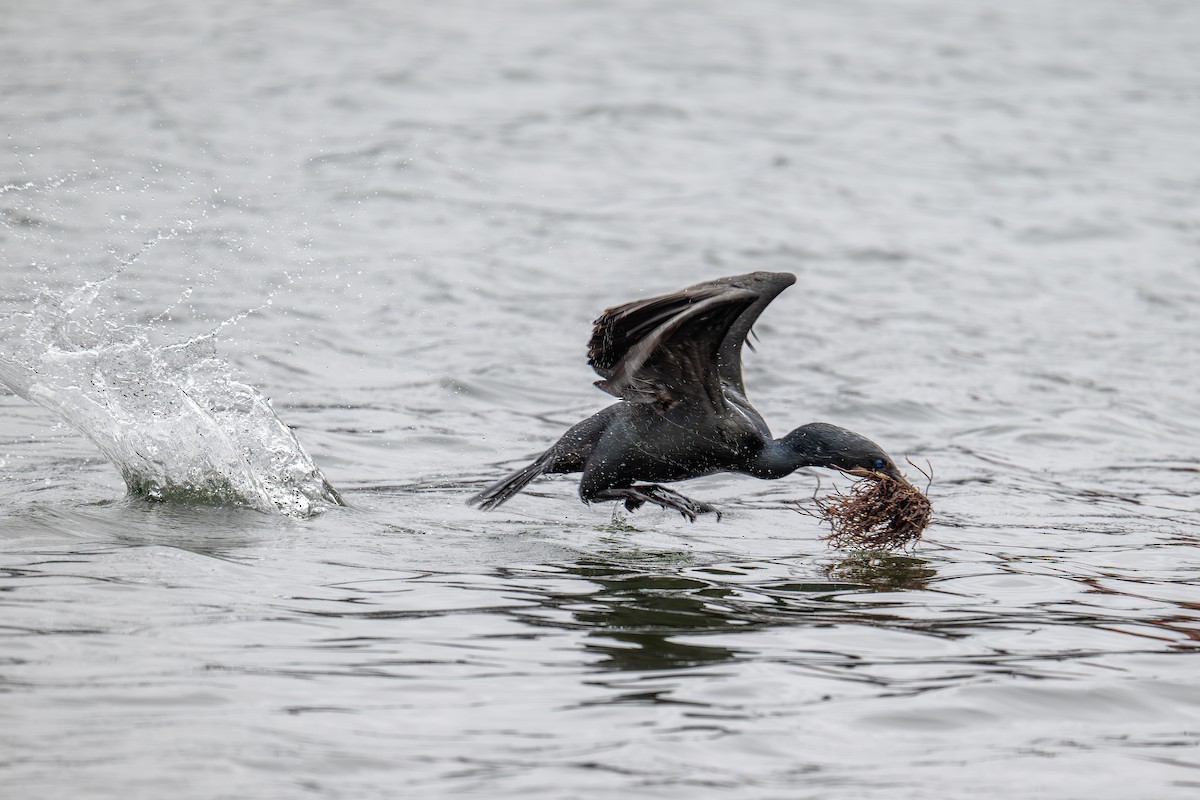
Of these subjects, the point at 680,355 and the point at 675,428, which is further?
the point at 675,428

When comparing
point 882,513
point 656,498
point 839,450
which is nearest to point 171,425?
point 656,498

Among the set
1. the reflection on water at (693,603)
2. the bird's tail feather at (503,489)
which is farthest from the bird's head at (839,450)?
the bird's tail feather at (503,489)

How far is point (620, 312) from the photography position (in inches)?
233

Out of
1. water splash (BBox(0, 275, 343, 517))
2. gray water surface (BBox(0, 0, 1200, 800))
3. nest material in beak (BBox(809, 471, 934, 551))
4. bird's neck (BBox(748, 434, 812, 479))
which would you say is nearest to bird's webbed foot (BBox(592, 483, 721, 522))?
gray water surface (BBox(0, 0, 1200, 800))

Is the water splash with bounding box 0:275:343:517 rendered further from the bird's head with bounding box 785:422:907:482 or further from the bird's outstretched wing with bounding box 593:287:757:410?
the bird's head with bounding box 785:422:907:482

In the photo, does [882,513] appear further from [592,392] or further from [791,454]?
[592,392]

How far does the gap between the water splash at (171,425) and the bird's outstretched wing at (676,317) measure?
58.4 inches

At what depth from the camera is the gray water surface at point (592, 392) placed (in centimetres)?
405

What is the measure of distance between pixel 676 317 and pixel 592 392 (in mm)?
4101

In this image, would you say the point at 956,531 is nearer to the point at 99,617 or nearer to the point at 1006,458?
the point at 1006,458

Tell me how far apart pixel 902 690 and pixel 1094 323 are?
8448 millimetres

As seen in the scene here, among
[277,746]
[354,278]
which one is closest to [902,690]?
[277,746]

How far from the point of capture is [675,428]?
21.7 ft

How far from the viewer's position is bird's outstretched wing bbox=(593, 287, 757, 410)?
5.62m
